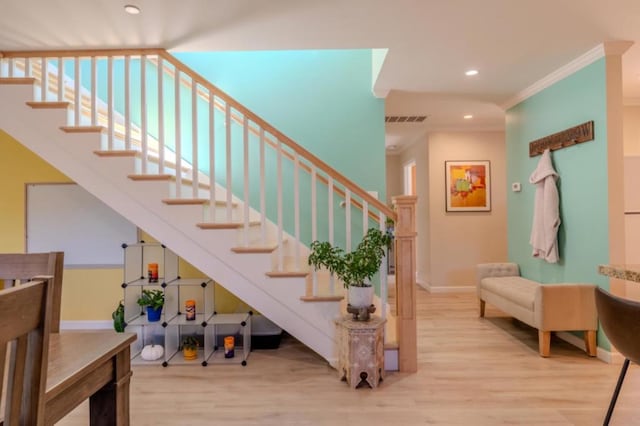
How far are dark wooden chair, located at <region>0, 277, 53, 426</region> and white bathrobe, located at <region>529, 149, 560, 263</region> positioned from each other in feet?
12.4

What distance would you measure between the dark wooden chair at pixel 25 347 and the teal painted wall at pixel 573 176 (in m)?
3.52

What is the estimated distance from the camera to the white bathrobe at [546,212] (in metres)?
3.43

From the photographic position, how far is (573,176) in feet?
10.8

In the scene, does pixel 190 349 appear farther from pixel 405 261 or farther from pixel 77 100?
pixel 77 100

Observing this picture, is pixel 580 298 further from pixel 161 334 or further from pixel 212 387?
pixel 161 334

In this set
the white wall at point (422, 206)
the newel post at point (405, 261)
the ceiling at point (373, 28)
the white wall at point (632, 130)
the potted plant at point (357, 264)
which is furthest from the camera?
the white wall at point (422, 206)

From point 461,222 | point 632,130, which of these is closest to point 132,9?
point 461,222

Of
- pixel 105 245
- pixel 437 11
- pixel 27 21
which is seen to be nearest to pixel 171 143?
pixel 105 245

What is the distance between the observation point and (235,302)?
3719 millimetres

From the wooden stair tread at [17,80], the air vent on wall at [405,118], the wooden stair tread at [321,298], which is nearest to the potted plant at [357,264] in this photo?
the wooden stair tread at [321,298]

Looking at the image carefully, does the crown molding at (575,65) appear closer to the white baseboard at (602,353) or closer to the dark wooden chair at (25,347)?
the white baseboard at (602,353)

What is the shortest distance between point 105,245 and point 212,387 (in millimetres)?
2138

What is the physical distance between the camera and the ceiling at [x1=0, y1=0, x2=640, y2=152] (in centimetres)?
238

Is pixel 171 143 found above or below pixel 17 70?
below
